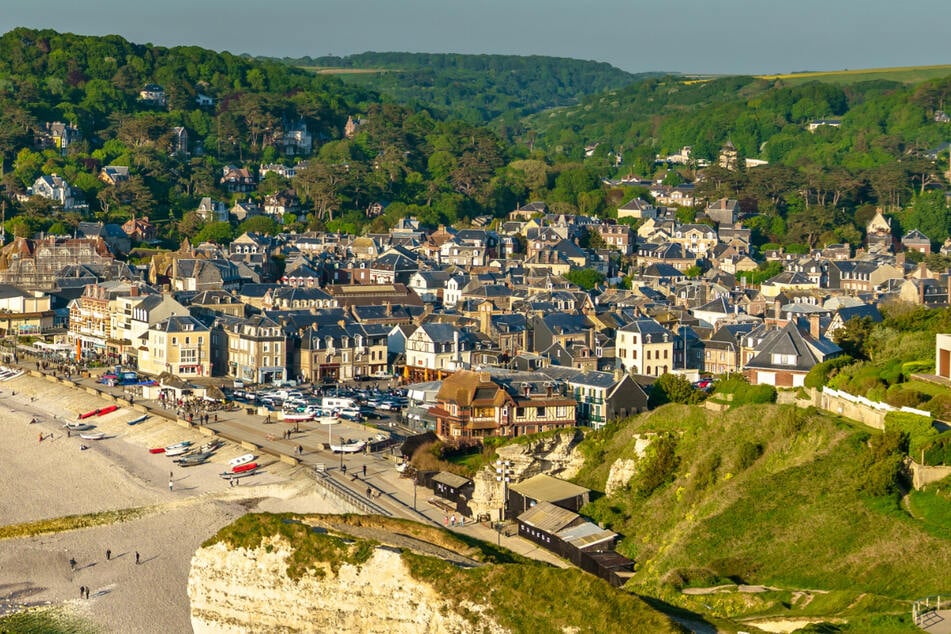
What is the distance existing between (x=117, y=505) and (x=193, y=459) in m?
5.74

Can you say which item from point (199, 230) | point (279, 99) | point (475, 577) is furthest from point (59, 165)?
point (475, 577)

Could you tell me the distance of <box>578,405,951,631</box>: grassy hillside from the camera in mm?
28844

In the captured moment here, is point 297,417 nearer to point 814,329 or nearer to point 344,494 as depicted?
point 344,494

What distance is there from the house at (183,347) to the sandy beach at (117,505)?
540cm

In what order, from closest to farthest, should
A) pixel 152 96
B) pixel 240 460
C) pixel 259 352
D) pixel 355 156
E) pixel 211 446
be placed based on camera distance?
pixel 240 460 → pixel 211 446 → pixel 259 352 → pixel 355 156 → pixel 152 96

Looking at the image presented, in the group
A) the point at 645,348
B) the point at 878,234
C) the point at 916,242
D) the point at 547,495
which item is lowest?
the point at 547,495

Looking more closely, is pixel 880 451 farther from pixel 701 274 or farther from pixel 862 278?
pixel 701 274

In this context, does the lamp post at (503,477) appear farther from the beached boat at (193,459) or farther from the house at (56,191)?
the house at (56,191)

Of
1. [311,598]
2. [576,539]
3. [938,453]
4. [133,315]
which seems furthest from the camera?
[133,315]

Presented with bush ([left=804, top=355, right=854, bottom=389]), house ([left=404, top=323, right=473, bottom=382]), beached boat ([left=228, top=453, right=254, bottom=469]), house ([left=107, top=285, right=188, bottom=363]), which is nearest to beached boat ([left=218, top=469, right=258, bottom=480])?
beached boat ([left=228, top=453, right=254, bottom=469])

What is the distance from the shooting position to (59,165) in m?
108

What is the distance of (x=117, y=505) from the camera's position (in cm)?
4344

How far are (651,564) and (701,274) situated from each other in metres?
60.0

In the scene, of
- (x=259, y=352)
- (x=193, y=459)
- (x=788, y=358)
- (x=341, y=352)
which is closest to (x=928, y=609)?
(x=788, y=358)
